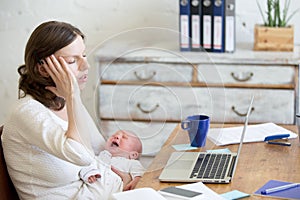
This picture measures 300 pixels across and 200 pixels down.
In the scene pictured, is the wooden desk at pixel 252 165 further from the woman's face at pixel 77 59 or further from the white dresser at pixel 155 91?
the woman's face at pixel 77 59

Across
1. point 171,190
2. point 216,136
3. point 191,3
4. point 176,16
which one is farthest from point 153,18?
point 171,190

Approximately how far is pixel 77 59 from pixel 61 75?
0.21 feet

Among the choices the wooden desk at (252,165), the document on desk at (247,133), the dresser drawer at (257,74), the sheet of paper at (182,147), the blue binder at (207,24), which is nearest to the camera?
the wooden desk at (252,165)

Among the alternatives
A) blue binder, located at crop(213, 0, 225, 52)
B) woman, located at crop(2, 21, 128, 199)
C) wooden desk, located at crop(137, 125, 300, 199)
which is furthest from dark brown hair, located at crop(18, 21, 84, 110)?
blue binder, located at crop(213, 0, 225, 52)

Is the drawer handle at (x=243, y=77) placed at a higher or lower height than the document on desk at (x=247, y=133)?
lower

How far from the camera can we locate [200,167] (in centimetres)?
178

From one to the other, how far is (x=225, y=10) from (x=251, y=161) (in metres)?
1.35

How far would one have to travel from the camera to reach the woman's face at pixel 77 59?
171 cm

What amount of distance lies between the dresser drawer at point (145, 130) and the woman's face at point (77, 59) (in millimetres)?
139

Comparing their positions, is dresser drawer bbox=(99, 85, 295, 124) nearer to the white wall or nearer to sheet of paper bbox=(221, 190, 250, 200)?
sheet of paper bbox=(221, 190, 250, 200)

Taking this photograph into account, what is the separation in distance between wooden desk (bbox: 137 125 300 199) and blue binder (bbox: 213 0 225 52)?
3.68 ft

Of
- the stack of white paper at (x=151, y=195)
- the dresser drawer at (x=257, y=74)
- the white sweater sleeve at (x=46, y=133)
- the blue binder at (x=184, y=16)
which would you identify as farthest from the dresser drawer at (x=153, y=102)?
the blue binder at (x=184, y=16)

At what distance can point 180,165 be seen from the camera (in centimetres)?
179

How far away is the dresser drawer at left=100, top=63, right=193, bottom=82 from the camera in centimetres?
177
